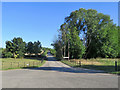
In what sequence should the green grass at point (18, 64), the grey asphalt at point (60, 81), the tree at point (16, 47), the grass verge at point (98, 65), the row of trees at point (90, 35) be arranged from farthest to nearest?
the tree at point (16, 47) < the row of trees at point (90, 35) < the green grass at point (18, 64) < the grass verge at point (98, 65) < the grey asphalt at point (60, 81)

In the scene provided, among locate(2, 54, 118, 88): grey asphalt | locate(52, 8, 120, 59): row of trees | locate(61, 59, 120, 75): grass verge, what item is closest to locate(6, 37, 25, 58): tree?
locate(52, 8, 120, 59): row of trees

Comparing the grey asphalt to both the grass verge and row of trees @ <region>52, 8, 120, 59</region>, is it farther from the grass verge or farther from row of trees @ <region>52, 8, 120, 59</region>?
row of trees @ <region>52, 8, 120, 59</region>

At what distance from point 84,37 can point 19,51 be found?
35627 mm

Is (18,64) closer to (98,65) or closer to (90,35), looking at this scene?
(98,65)

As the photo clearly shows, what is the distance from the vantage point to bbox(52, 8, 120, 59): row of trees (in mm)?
48219

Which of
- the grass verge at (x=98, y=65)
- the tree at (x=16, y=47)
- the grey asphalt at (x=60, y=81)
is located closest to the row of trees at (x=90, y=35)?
the grass verge at (x=98, y=65)

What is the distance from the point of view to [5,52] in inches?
2574

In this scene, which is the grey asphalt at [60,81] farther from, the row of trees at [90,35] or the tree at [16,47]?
the tree at [16,47]

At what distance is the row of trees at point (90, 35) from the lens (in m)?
48.2

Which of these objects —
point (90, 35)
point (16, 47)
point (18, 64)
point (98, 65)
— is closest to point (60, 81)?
point (18, 64)

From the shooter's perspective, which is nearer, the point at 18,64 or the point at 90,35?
the point at 18,64

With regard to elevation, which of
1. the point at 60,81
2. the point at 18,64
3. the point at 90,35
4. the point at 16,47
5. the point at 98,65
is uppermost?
the point at 90,35

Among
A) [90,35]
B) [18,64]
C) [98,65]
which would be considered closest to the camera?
[18,64]

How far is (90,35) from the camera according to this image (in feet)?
166
